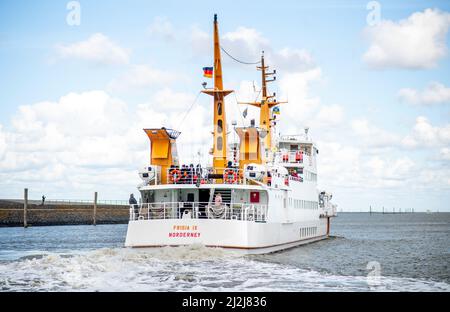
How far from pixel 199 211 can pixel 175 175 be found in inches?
89.8

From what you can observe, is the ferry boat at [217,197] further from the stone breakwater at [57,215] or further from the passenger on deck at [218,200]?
the stone breakwater at [57,215]

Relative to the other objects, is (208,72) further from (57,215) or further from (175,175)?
(57,215)

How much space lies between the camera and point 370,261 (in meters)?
37.3

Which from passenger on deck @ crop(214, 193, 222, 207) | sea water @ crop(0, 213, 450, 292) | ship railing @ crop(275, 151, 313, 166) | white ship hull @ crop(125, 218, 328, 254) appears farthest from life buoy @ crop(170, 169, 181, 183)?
ship railing @ crop(275, 151, 313, 166)

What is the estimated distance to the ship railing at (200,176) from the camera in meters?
34.5

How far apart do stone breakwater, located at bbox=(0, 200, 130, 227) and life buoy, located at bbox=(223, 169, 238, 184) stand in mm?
55377

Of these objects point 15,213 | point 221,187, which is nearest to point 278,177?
point 221,187

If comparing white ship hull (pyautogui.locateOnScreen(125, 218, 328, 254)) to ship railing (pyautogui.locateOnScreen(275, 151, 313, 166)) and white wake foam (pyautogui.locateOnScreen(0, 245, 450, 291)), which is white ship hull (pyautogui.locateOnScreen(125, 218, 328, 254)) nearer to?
white wake foam (pyautogui.locateOnScreen(0, 245, 450, 291))

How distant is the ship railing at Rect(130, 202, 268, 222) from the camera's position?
32.4 meters

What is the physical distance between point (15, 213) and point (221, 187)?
195 feet

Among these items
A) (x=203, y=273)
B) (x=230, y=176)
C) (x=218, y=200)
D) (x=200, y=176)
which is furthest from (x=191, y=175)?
(x=203, y=273)

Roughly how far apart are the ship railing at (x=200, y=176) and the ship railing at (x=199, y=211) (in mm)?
1203

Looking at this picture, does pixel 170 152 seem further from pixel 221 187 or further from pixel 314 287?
pixel 314 287

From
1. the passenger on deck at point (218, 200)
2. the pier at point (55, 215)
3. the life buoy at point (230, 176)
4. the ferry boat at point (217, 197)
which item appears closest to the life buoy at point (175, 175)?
the ferry boat at point (217, 197)
